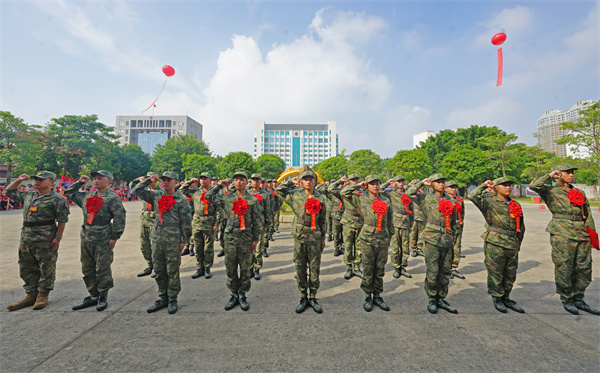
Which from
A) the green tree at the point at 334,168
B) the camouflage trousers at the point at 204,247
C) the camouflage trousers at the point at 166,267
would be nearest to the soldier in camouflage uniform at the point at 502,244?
the camouflage trousers at the point at 166,267

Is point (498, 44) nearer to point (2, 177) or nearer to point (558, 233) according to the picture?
point (558, 233)

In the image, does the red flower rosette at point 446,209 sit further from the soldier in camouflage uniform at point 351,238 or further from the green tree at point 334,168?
the green tree at point 334,168

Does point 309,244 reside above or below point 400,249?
above

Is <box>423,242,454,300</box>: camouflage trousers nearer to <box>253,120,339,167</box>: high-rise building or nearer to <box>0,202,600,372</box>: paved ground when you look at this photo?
<box>0,202,600,372</box>: paved ground

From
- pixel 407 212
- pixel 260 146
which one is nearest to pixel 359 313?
pixel 407 212

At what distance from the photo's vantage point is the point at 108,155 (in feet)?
117

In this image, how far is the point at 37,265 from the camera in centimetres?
425

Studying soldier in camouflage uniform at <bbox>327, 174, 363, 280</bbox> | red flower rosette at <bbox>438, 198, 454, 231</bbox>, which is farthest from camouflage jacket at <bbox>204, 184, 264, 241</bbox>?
red flower rosette at <bbox>438, 198, 454, 231</bbox>

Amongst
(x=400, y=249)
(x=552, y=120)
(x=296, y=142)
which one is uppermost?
(x=552, y=120)

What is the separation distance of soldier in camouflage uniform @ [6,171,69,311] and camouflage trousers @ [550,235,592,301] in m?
8.80

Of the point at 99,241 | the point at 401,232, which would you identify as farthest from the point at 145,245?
the point at 401,232

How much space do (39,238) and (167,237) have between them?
214 centimetres

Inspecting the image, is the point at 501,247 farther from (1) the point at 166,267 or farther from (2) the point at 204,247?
(2) the point at 204,247

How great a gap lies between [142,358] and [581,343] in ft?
18.6
